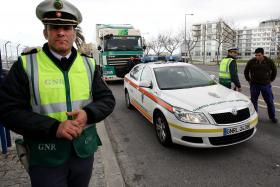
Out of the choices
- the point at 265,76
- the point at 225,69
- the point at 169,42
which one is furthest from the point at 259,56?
the point at 169,42

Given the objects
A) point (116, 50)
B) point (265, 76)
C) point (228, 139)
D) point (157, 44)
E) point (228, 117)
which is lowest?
point (228, 139)

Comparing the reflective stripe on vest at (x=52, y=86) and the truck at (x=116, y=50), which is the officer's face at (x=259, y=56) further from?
the truck at (x=116, y=50)

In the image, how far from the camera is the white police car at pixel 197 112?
11.7ft

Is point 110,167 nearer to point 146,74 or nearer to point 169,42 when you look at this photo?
point 146,74

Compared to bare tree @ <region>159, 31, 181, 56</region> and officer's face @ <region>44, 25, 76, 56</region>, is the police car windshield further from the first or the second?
bare tree @ <region>159, 31, 181, 56</region>

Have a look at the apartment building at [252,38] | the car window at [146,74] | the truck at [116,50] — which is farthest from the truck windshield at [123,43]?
the apartment building at [252,38]

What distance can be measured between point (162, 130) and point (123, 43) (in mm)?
9732

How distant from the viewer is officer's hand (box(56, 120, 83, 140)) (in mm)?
1396

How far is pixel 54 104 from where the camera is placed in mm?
1487

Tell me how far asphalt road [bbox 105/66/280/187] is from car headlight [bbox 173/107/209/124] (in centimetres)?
63

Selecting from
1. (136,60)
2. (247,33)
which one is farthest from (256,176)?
(247,33)

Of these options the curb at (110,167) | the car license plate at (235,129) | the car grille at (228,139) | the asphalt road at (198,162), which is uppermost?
the car license plate at (235,129)

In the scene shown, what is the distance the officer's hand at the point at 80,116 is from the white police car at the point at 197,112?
2.38 metres

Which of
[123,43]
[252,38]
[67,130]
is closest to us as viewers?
[67,130]
